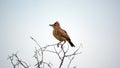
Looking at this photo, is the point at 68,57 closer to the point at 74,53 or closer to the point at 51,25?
the point at 74,53

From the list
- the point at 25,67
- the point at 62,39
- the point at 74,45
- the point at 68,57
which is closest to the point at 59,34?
the point at 62,39

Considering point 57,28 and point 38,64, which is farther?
point 57,28

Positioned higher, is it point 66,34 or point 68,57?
point 66,34

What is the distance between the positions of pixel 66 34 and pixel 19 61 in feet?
5.76

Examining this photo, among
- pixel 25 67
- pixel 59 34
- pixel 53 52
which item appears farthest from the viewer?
pixel 59 34

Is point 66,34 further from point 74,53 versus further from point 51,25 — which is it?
point 74,53

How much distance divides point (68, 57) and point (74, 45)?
1.09m

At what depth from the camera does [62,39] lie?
5723 millimetres

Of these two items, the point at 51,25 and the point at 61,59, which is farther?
the point at 51,25

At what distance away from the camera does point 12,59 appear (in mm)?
5059

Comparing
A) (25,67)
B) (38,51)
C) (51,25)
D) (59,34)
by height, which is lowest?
(25,67)

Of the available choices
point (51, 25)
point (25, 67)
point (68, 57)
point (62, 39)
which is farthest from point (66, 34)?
point (25, 67)

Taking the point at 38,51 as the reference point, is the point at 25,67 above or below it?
below

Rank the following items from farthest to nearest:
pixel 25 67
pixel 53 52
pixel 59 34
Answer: pixel 59 34 → pixel 25 67 → pixel 53 52
